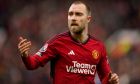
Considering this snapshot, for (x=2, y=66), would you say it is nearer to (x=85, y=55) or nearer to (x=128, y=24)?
(x=128, y=24)

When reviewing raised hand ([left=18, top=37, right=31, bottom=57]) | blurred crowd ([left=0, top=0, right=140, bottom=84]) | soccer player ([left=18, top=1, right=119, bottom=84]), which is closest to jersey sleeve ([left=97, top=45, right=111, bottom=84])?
soccer player ([left=18, top=1, right=119, bottom=84])

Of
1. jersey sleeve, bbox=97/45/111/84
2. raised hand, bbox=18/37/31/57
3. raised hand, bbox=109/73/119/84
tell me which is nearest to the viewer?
raised hand, bbox=18/37/31/57

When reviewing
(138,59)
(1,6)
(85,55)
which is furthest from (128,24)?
(85,55)

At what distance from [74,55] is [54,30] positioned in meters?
7.40

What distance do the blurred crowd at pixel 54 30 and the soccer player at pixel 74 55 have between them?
16.6 ft

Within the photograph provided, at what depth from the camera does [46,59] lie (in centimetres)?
866

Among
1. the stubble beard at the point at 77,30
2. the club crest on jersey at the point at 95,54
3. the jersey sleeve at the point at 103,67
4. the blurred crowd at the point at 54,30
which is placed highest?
the stubble beard at the point at 77,30

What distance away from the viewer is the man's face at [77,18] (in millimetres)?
8703

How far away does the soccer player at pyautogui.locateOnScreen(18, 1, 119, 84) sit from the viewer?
8.68 metres

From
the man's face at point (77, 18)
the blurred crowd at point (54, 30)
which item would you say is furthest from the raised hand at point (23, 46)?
the blurred crowd at point (54, 30)

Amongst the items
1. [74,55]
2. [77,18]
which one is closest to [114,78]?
[74,55]

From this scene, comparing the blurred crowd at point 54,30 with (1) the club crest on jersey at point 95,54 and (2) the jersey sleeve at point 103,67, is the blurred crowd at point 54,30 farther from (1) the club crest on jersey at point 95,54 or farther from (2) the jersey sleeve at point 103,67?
(1) the club crest on jersey at point 95,54

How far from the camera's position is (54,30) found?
1612 centimetres

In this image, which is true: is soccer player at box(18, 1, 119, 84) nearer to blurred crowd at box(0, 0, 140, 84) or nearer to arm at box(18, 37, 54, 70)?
arm at box(18, 37, 54, 70)
